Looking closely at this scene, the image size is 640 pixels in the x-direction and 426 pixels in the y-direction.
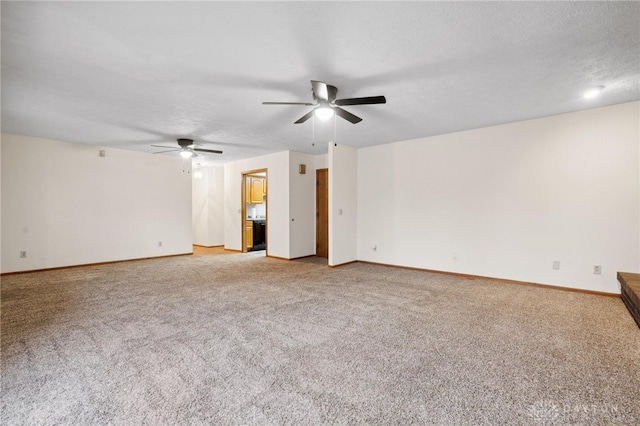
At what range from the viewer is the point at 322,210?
7.36 metres

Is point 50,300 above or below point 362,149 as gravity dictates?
below

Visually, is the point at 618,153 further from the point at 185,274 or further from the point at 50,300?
the point at 50,300

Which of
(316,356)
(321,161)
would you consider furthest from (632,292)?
(321,161)

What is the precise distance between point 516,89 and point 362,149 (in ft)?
11.1

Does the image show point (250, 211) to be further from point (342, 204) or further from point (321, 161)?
point (342, 204)

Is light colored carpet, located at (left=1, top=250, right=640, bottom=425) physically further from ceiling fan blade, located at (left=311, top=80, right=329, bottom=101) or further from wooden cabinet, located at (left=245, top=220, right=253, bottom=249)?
wooden cabinet, located at (left=245, top=220, right=253, bottom=249)

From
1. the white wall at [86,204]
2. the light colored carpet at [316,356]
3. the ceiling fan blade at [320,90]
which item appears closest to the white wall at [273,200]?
the white wall at [86,204]

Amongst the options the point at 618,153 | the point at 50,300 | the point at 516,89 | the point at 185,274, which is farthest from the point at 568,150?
the point at 50,300

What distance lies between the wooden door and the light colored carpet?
3.10 m

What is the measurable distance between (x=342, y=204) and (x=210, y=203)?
484 centimetres

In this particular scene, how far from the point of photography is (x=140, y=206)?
6656 millimetres

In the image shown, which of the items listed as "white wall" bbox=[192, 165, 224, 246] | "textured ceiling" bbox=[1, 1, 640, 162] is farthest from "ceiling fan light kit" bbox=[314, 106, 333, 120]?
"white wall" bbox=[192, 165, 224, 246]

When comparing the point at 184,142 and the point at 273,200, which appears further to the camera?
the point at 273,200

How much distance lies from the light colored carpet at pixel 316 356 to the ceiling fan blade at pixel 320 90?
91.8 inches
